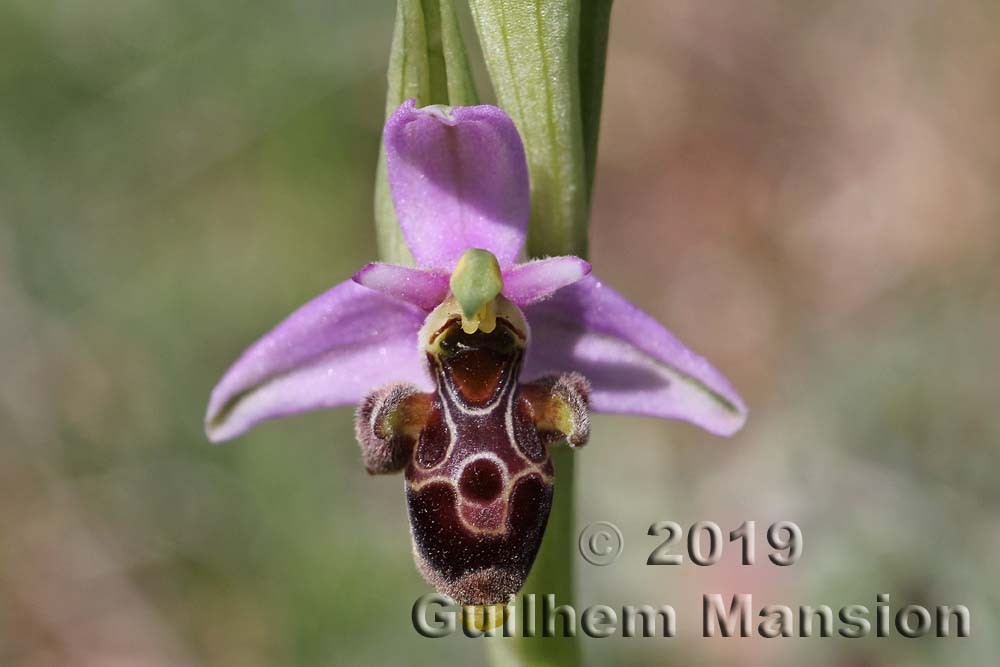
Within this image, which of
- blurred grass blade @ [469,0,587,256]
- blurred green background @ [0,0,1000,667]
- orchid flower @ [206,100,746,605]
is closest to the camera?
orchid flower @ [206,100,746,605]

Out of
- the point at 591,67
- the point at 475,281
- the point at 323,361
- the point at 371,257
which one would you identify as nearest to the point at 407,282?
the point at 475,281

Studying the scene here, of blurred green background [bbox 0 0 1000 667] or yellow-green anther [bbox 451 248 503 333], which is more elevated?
blurred green background [bbox 0 0 1000 667]

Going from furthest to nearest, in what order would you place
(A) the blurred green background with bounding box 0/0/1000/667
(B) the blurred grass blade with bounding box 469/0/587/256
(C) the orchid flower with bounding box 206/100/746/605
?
(A) the blurred green background with bounding box 0/0/1000/667
(B) the blurred grass blade with bounding box 469/0/587/256
(C) the orchid flower with bounding box 206/100/746/605

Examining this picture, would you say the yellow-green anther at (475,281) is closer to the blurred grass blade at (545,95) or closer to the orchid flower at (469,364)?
the orchid flower at (469,364)

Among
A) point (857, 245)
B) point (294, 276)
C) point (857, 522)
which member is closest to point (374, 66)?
point (294, 276)

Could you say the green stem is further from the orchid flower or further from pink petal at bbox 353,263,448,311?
pink petal at bbox 353,263,448,311

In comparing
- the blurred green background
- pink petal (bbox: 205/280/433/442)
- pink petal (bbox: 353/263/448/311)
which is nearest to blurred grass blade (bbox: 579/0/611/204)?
pink petal (bbox: 353/263/448/311)

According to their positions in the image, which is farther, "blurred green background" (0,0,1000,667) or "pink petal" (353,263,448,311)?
"blurred green background" (0,0,1000,667)
